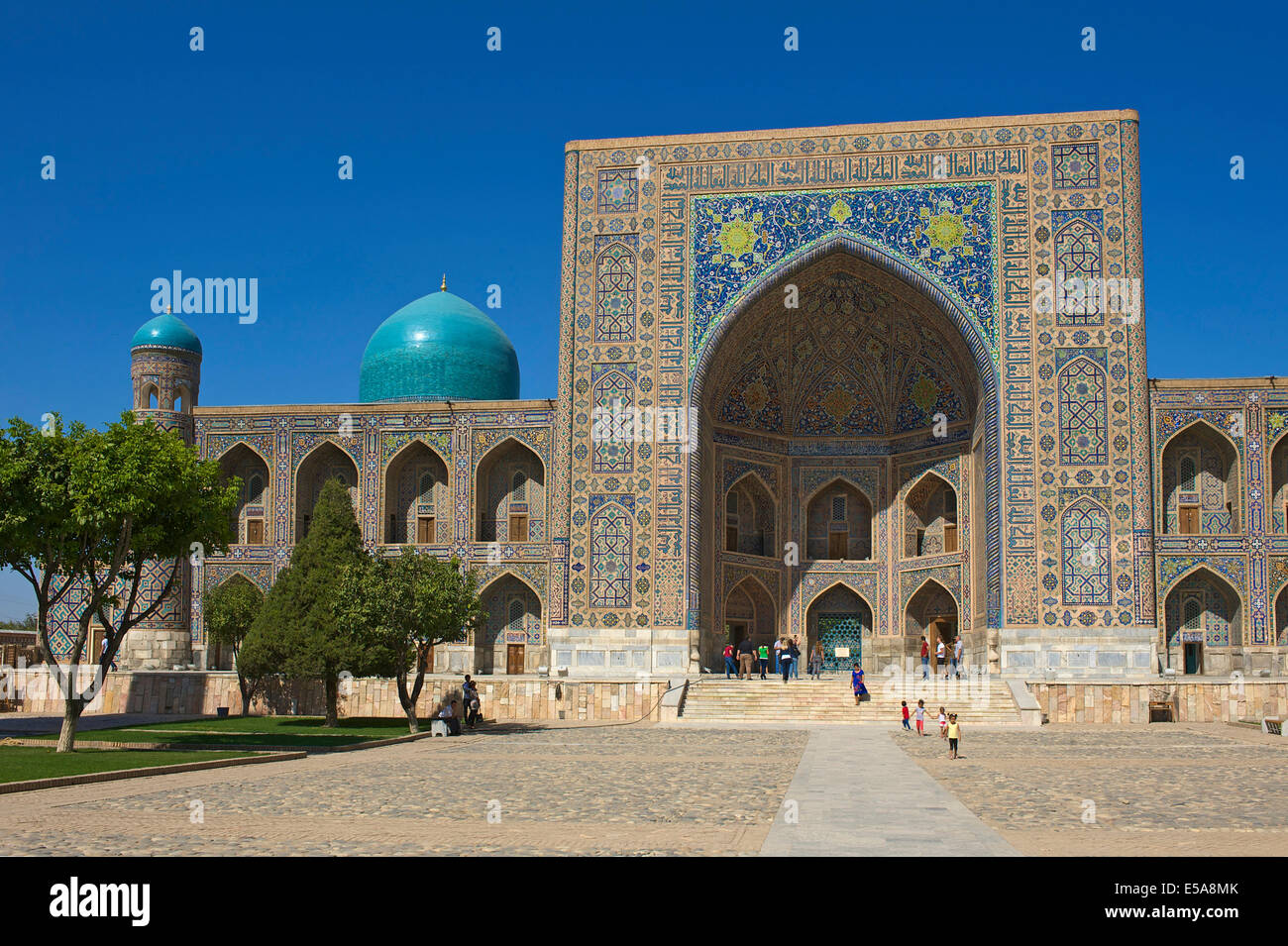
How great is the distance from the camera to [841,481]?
95.0ft

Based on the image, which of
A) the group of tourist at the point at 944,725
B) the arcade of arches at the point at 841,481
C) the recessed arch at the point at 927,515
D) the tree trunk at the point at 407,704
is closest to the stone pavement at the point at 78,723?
the tree trunk at the point at 407,704

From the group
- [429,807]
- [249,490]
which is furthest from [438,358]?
[429,807]

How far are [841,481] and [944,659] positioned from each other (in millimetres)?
5353

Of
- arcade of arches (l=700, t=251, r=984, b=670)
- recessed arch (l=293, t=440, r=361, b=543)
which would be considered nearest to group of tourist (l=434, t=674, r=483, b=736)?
arcade of arches (l=700, t=251, r=984, b=670)

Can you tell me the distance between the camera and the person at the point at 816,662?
88.0 feet

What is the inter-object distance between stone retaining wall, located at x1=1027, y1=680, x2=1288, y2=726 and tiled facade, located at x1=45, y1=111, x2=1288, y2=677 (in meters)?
1.04

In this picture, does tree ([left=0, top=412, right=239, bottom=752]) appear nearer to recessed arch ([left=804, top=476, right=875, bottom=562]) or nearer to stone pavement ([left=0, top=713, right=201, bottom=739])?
stone pavement ([left=0, top=713, right=201, bottom=739])

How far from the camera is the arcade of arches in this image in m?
27.3

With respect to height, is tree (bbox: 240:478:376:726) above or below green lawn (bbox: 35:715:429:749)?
above

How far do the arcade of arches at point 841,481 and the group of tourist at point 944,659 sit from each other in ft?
0.83

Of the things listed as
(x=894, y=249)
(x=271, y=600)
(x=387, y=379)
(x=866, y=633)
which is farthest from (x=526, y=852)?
(x=387, y=379)

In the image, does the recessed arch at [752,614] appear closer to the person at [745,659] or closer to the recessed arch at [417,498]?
the person at [745,659]

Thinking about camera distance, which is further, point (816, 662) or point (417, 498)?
point (417, 498)

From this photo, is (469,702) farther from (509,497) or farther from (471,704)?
(509,497)
